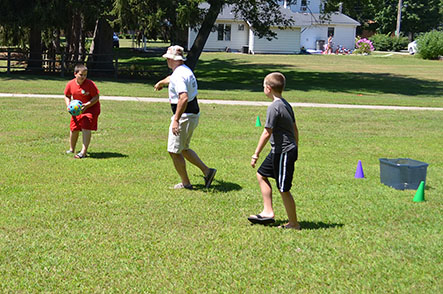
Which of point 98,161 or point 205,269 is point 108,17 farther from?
point 205,269

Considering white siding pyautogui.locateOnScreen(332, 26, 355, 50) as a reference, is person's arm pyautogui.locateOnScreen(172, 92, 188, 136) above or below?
below

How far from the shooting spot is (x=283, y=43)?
5922 cm

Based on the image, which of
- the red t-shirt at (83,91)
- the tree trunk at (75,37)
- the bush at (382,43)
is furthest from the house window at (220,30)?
the red t-shirt at (83,91)

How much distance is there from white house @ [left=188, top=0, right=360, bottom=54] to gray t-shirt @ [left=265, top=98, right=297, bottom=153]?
164 ft

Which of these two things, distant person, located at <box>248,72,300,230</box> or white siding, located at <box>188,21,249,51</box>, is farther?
white siding, located at <box>188,21,249,51</box>

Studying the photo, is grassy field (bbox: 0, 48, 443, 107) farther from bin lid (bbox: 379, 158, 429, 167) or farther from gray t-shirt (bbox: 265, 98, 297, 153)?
gray t-shirt (bbox: 265, 98, 297, 153)

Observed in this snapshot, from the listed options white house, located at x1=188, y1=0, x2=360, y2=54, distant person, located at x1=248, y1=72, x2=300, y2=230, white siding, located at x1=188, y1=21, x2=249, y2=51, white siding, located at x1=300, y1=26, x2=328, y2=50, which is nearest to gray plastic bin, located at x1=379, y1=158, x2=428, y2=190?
distant person, located at x1=248, y1=72, x2=300, y2=230

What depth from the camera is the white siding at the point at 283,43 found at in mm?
57847

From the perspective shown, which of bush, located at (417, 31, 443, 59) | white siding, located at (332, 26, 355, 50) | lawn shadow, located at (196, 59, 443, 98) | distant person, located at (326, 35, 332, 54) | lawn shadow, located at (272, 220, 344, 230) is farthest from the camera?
white siding, located at (332, 26, 355, 50)

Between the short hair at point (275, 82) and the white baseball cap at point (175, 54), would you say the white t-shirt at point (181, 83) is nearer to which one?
the white baseball cap at point (175, 54)

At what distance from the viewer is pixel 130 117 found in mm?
14844

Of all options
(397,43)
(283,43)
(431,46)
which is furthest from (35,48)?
(397,43)

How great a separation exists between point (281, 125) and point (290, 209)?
0.86 m

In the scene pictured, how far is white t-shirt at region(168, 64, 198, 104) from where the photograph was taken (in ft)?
24.0
